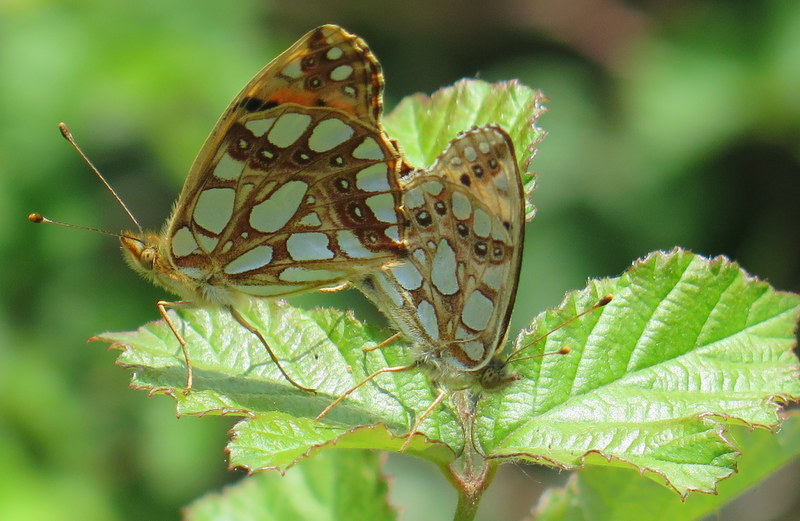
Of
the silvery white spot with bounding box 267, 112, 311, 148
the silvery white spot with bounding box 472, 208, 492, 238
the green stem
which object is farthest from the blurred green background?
the green stem

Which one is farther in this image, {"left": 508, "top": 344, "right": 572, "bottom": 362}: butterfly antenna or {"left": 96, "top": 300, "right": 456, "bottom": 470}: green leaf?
{"left": 508, "top": 344, "right": 572, "bottom": 362}: butterfly antenna

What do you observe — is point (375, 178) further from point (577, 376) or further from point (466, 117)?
point (577, 376)

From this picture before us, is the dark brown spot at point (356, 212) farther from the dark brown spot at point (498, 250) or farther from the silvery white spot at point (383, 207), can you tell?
the dark brown spot at point (498, 250)

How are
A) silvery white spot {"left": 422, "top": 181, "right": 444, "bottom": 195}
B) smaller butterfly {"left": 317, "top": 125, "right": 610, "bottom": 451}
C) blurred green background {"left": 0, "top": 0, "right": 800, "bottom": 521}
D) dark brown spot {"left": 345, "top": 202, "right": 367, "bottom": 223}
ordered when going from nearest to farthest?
smaller butterfly {"left": 317, "top": 125, "right": 610, "bottom": 451}, silvery white spot {"left": 422, "top": 181, "right": 444, "bottom": 195}, dark brown spot {"left": 345, "top": 202, "right": 367, "bottom": 223}, blurred green background {"left": 0, "top": 0, "right": 800, "bottom": 521}

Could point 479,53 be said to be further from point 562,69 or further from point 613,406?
point 613,406

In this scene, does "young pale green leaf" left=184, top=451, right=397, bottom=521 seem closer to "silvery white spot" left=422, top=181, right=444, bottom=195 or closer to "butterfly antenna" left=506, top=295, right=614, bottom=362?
"butterfly antenna" left=506, top=295, right=614, bottom=362
